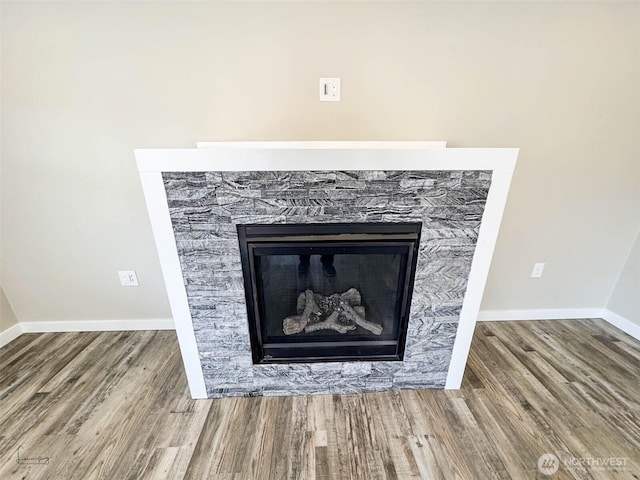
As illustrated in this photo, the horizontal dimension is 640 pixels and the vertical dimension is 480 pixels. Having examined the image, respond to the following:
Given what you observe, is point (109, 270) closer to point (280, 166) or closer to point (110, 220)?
point (110, 220)

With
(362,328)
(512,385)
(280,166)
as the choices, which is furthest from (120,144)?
(512,385)

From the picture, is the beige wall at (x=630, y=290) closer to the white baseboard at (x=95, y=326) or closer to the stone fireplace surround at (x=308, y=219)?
the stone fireplace surround at (x=308, y=219)

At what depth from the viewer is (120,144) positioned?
1578 mm

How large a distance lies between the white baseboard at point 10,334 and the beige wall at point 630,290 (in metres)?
4.28

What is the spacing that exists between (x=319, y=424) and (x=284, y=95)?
168 cm

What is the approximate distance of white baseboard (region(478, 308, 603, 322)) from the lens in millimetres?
2070

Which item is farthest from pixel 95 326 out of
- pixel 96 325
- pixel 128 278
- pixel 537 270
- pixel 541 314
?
pixel 541 314

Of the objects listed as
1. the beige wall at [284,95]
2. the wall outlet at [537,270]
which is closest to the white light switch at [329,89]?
the beige wall at [284,95]

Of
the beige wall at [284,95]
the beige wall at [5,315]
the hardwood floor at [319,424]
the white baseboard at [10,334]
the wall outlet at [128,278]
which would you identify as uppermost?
the beige wall at [284,95]

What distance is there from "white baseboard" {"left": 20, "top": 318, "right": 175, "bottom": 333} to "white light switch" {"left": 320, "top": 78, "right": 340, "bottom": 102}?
5.90 feet

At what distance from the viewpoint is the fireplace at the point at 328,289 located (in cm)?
122

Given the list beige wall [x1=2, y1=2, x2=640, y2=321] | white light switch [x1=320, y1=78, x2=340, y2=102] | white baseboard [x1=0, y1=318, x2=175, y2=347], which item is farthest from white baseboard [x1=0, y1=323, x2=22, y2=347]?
white light switch [x1=320, y1=78, x2=340, y2=102]

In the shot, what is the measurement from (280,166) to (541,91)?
158 centimetres

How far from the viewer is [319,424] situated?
1.32 meters
